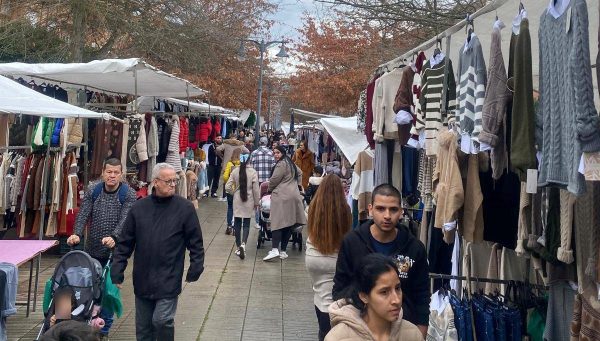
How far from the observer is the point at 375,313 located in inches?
157

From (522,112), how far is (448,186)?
4.29 feet

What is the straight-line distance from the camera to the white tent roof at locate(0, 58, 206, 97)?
10.9m

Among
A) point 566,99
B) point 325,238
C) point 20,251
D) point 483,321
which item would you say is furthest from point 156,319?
point 566,99

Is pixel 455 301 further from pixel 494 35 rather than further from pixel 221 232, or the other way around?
pixel 221 232

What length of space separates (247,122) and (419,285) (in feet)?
111

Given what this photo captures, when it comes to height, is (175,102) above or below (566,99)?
above

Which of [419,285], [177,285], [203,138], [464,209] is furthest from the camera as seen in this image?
[203,138]

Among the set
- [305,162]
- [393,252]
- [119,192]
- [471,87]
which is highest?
[305,162]

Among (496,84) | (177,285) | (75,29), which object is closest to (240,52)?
(75,29)

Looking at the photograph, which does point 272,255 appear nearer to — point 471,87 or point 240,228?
point 240,228

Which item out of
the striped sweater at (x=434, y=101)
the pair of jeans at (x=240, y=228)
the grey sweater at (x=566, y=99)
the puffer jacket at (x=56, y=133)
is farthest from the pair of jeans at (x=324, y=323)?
the pair of jeans at (x=240, y=228)

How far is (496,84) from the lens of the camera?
4715 mm

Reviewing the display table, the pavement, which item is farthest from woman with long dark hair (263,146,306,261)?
the display table

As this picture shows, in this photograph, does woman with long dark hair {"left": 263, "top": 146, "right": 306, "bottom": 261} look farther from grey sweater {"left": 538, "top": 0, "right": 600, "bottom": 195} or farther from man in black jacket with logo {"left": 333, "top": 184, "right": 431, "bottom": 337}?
grey sweater {"left": 538, "top": 0, "right": 600, "bottom": 195}
